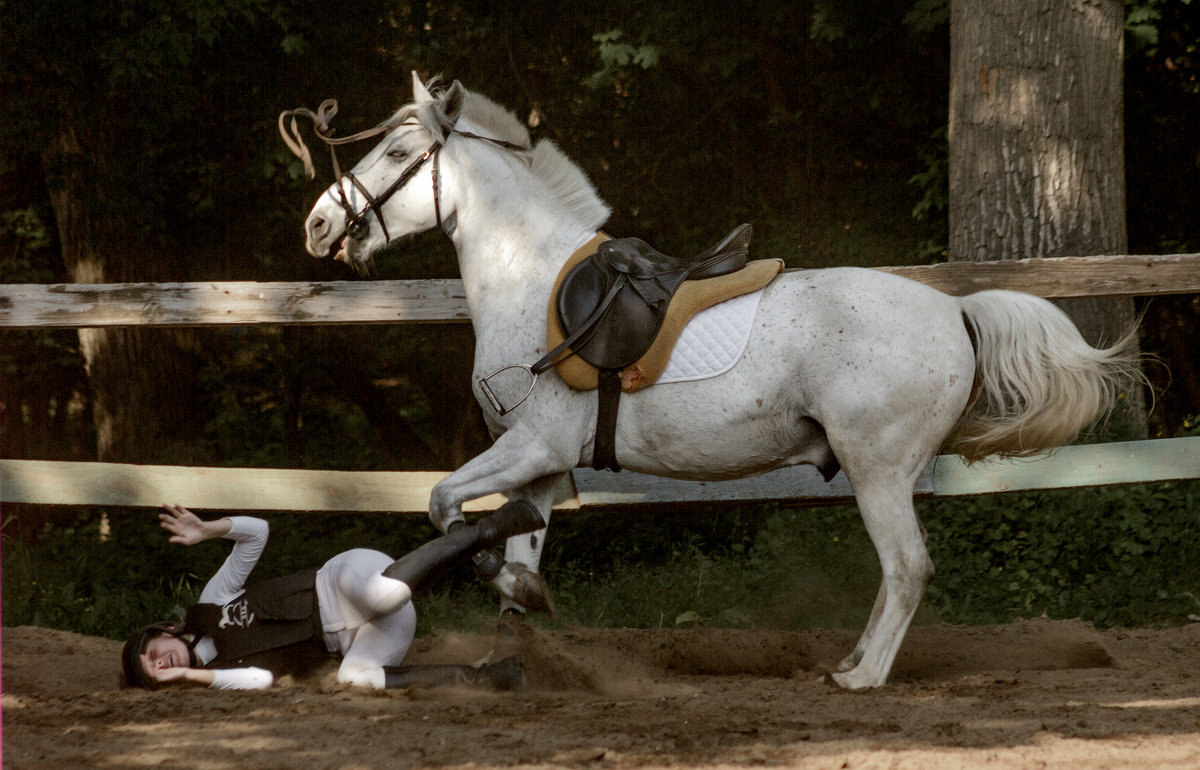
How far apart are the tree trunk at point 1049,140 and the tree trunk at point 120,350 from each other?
6.43m

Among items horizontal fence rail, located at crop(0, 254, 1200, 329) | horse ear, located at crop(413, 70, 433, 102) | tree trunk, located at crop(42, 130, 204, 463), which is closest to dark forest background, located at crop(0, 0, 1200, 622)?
tree trunk, located at crop(42, 130, 204, 463)

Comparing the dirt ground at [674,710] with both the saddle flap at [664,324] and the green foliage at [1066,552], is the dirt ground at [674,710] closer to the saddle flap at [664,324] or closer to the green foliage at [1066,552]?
the green foliage at [1066,552]

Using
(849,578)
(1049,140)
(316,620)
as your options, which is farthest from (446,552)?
(1049,140)

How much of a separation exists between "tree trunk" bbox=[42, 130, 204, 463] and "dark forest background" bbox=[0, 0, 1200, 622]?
2 centimetres

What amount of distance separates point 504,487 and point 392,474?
1457 mm

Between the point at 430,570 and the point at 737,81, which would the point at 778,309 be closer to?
the point at 430,570

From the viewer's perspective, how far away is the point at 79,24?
7.71 metres

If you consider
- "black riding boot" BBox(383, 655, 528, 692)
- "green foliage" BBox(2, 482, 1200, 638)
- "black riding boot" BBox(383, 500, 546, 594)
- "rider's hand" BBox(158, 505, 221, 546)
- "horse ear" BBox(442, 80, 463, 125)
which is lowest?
"green foliage" BBox(2, 482, 1200, 638)

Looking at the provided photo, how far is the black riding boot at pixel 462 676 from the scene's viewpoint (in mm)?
4371

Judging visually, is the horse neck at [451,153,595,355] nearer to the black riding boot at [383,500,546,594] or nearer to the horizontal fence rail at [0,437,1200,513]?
the black riding boot at [383,500,546,594]

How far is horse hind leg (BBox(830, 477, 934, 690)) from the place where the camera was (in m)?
4.33

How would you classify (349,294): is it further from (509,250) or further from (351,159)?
(351,159)

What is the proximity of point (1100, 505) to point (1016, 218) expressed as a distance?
174cm

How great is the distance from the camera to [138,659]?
4.18m
